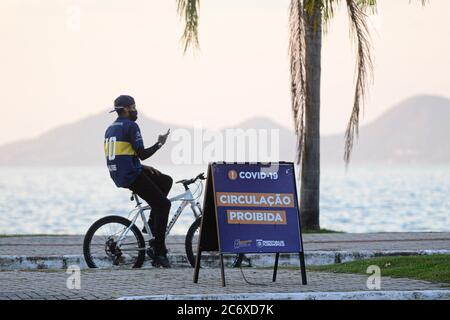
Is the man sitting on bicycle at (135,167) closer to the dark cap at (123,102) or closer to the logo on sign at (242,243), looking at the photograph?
the dark cap at (123,102)

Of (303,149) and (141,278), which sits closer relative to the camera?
(141,278)

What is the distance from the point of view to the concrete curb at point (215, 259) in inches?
624

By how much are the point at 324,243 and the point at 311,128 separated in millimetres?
4246

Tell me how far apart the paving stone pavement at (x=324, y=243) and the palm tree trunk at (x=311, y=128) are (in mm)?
1832

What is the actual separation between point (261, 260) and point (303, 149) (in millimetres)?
6271

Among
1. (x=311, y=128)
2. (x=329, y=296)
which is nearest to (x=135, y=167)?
(x=329, y=296)

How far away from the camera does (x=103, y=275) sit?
13.0m

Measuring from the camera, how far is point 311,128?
73.5 feet

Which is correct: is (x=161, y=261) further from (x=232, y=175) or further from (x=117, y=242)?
(x=232, y=175)

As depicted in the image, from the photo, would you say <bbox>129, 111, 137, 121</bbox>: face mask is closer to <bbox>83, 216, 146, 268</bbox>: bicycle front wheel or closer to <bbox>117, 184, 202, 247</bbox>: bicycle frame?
<bbox>117, 184, 202, 247</bbox>: bicycle frame

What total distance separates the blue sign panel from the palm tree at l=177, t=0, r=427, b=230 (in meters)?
9.74

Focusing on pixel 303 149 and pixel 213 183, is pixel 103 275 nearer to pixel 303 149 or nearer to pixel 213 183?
pixel 213 183

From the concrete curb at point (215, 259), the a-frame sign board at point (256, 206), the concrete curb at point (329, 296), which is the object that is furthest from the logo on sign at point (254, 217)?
the concrete curb at point (215, 259)
